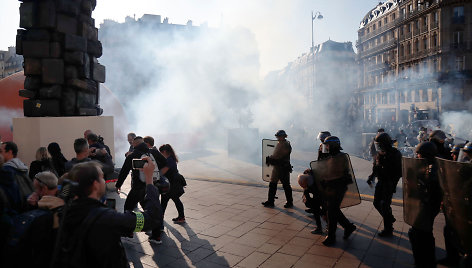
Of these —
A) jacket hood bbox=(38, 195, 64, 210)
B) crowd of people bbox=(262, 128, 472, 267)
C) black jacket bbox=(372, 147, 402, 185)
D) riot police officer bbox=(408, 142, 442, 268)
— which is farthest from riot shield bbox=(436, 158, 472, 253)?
jacket hood bbox=(38, 195, 64, 210)

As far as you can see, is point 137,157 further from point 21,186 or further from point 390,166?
point 390,166

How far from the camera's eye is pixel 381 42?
165 feet

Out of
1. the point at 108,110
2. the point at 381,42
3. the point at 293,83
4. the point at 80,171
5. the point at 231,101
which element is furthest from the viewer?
the point at 293,83

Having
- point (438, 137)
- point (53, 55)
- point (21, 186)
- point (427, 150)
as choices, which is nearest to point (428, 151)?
point (427, 150)

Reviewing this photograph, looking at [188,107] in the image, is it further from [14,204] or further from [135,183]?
[14,204]

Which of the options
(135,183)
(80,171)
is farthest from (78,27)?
(80,171)

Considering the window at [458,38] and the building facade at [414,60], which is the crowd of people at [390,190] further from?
the window at [458,38]

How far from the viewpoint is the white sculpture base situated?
21.8 feet

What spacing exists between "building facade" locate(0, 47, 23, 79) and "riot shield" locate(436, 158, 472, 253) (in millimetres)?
65054

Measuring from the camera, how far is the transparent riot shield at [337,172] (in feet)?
14.9

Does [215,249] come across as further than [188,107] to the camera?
No

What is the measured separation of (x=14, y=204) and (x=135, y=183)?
220 centimetres

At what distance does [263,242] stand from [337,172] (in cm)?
140

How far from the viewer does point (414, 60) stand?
4253 cm
